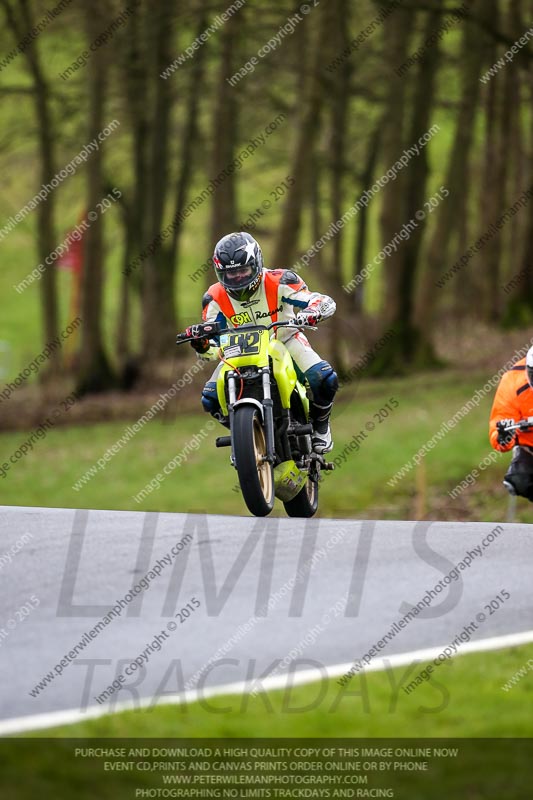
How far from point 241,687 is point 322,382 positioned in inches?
223

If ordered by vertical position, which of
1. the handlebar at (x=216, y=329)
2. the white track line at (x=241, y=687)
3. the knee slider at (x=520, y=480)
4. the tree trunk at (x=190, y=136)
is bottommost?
the tree trunk at (x=190, y=136)

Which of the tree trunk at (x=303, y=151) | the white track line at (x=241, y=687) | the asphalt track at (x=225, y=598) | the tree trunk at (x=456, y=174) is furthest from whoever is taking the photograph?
the tree trunk at (x=456, y=174)

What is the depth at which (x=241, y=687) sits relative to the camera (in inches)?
235

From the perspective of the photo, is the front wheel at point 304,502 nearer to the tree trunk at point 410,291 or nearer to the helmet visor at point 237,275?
the helmet visor at point 237,275

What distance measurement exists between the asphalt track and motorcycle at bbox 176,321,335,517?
59cm

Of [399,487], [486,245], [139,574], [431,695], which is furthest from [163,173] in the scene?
[431,695]

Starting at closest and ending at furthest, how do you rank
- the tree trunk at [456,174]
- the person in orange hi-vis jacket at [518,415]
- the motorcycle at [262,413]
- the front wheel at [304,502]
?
the motorcycle at [262,413], the person in orange hi-vis jacket at [518,415], the front wheel at [304,502], the tree trunk at [456,174]

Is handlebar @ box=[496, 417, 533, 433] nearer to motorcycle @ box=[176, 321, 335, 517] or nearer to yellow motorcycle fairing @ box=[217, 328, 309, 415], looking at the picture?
motorcycle @ box=[176, 321, 335, 517]

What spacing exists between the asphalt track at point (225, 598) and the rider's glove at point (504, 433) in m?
1.30

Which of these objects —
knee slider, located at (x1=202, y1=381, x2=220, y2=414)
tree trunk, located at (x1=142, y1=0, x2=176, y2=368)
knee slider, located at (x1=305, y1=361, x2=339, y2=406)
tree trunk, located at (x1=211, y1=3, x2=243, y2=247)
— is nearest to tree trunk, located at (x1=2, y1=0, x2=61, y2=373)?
tree trunk, located at (x1=142, y1=0, x2=176, y2=368)

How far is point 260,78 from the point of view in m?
30.1

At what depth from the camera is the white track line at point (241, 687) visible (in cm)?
558

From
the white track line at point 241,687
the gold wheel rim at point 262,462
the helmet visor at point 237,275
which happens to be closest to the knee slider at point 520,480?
the gold wheel rim at point 262,462

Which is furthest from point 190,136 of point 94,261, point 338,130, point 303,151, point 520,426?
point 520,426
